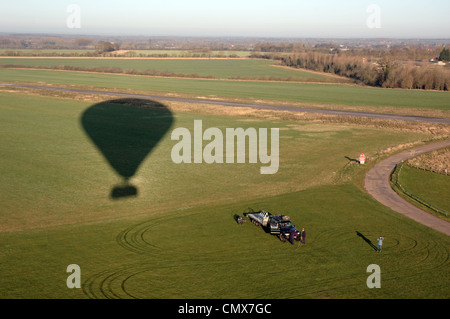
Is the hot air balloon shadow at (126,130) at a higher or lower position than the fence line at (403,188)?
higher

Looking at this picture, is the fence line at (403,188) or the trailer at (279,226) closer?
the trailer at (279,226)

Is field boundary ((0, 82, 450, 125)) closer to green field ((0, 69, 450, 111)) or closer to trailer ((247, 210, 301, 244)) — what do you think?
green field ((0, 69, 450, 111))

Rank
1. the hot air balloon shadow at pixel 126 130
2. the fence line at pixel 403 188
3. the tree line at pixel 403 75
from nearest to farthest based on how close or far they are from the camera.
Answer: the fence line at pixel 403 188, the hot air balloon shadow at pixel 126 130, the tree line at pixel 403 75

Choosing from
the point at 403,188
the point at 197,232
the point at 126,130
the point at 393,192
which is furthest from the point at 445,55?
the point at 197,232

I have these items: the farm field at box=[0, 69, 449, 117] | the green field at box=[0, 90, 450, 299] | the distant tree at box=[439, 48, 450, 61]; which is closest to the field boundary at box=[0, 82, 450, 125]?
the farm field at box=[0, 69, 449, 117]

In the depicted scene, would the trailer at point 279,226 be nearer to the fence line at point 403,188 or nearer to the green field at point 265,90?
the fence line at point 403,188

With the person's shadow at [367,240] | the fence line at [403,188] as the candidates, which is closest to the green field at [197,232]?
the person's shadow at [367,240]
